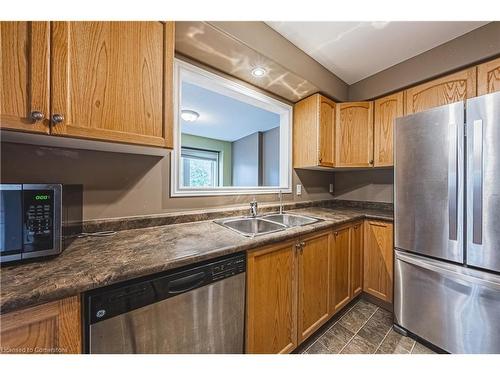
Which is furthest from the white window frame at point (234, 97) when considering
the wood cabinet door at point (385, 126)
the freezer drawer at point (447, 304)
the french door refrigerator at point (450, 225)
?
the freezer drawer at point (447, 304)

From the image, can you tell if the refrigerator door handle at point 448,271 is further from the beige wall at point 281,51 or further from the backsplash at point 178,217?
the beige wall at point 281,51

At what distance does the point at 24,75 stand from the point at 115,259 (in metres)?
0.73

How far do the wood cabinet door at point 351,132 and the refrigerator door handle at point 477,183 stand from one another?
103cm

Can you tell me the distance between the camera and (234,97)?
184 centimetres

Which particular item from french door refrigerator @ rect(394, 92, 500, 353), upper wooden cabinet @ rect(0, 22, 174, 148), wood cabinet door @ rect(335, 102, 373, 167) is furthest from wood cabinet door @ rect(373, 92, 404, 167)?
upper wooden cabinet @ rect(0, 22, 174, 148)

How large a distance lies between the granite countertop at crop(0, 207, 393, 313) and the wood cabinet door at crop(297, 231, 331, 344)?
185 mm

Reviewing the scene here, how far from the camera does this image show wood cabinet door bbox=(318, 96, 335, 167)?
205 centimetres

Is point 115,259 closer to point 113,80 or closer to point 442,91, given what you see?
point 113,80

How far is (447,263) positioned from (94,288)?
1915 mm

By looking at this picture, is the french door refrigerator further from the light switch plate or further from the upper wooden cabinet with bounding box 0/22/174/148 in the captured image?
the upper wooden cabinet with bounding box 0/22/174/148

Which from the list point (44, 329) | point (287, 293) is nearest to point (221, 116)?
point (287, 293)

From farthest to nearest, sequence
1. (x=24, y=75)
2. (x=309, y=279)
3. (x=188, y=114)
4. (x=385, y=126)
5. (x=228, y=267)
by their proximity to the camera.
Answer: (x=188, y=114) → (x=385, y=126) → (x=309, y=279) → (x=228, y=267) → (x=24, y=75)

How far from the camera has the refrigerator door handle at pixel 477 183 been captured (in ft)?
3.72
